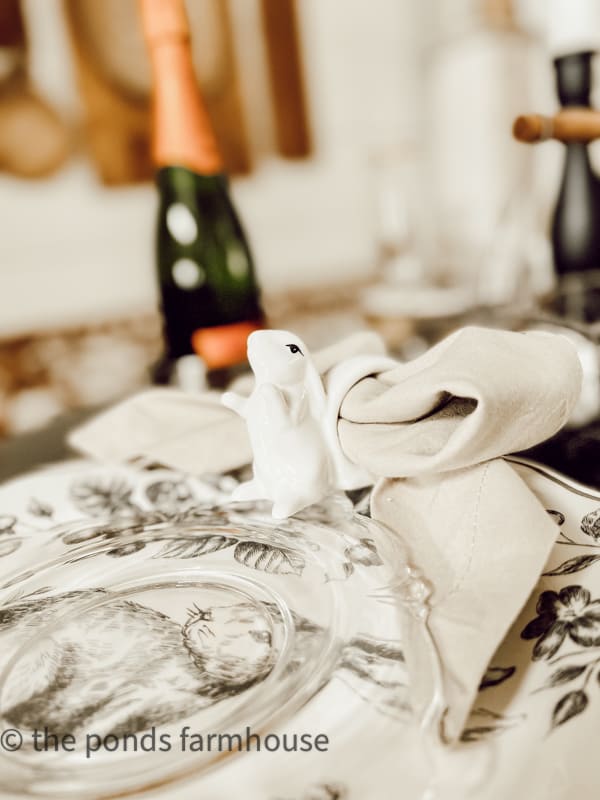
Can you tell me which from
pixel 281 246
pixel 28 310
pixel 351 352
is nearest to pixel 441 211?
pixel 281 246

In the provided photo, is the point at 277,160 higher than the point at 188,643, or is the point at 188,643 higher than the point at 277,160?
the point at 277,160

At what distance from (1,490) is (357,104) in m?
0.99

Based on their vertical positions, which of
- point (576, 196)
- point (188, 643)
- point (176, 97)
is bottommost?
point (188, 643)

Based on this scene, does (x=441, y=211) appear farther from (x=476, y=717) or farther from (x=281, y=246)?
(x=476, y=717)

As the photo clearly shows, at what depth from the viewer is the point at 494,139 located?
3.16 ft

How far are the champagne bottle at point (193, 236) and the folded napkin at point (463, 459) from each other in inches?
10.8

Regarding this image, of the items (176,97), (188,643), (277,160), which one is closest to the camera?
(188,643)

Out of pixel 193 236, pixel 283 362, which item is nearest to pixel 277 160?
pixel 193 236

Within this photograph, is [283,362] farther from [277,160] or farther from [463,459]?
[277,160]

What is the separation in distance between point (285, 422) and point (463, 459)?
0.07m

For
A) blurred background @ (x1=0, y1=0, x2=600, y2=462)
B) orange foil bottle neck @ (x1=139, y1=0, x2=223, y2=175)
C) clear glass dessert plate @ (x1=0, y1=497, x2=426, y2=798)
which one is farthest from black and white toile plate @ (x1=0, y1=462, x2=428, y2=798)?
blurred background @ (x1=0, y1=0, x2=600, y2=462)

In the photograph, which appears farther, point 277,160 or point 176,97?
point 277,160

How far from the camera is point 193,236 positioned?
573 millimetres

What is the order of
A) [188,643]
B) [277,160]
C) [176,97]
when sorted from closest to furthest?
[188,643] → [176,97] → [277,160]
